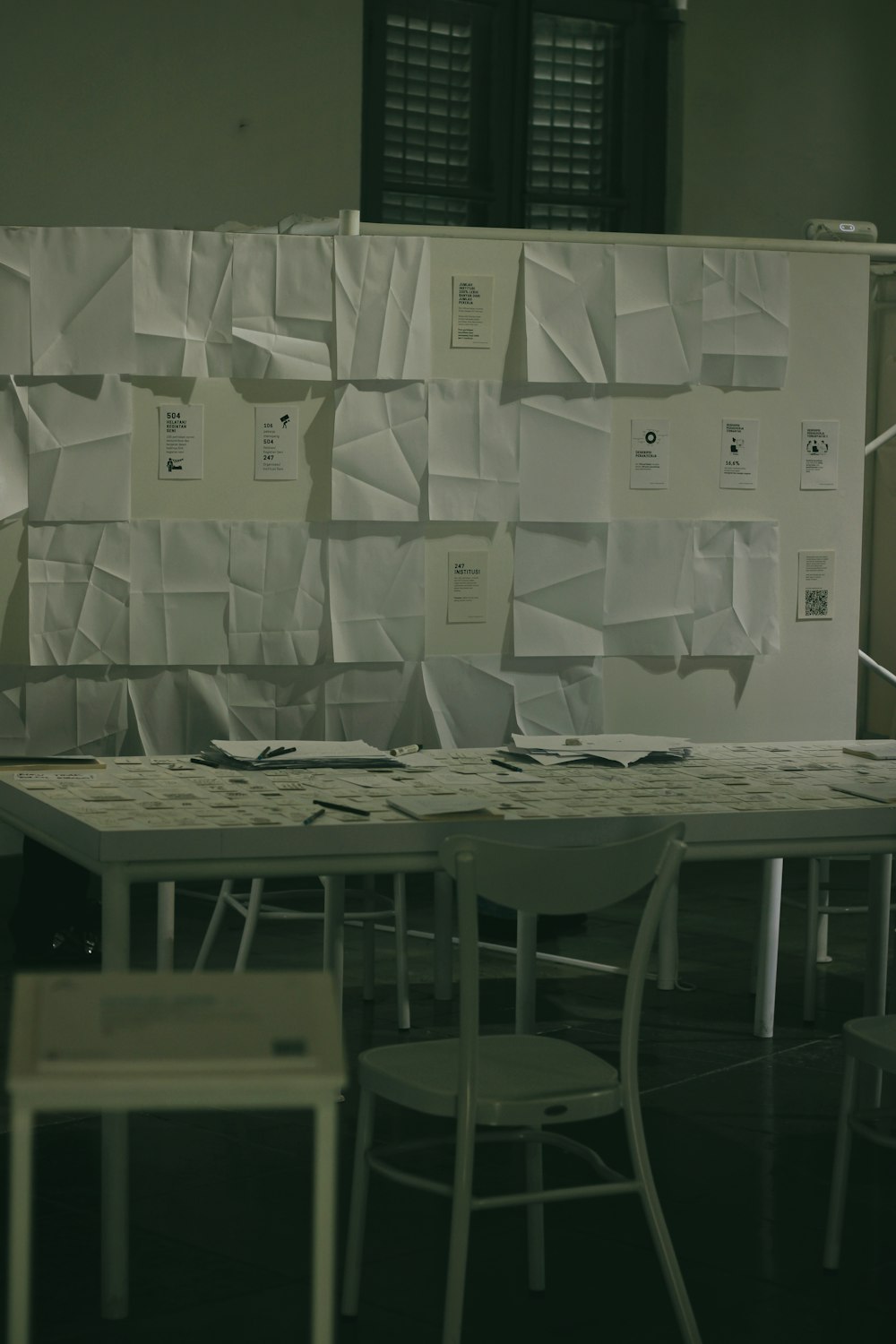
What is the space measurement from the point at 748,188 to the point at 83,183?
2.92m

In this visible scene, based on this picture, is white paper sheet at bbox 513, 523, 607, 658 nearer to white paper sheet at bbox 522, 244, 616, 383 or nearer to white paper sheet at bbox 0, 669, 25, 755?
white paper sheet at bbox 522, 244, 616, 383

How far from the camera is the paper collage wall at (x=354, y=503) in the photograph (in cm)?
413

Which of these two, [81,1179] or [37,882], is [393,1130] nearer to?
[81,1179]

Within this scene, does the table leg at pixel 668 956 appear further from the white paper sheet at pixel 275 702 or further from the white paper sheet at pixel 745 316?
the white paper sheet at pixel 745 316

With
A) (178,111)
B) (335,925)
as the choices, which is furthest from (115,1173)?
(178,111)

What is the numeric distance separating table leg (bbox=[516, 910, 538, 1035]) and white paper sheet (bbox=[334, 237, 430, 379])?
5.50ft

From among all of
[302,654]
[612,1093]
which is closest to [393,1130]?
[612,1093]

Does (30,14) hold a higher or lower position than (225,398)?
higher

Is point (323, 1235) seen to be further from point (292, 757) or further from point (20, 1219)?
point (292, 757)

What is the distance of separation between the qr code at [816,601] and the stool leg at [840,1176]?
2166mm

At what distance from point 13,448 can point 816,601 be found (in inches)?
83.0

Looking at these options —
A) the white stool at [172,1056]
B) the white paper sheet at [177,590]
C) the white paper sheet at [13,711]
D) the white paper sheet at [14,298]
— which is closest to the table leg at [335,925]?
the white paper sheet at [177,590]

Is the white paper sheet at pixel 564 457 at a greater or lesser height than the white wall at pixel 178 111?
lesser

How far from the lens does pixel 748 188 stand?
24.4 feet
